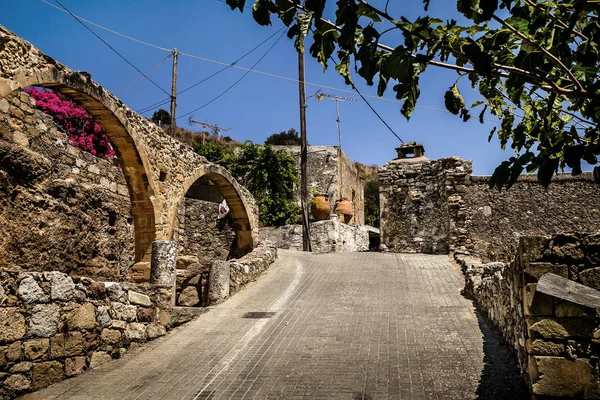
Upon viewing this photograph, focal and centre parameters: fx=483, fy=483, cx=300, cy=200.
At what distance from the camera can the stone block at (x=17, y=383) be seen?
4.78 m

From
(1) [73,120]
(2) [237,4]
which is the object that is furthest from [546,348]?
(1) [73,120]

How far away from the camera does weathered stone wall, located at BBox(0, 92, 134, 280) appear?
8.55 m

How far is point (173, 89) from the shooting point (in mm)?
24453

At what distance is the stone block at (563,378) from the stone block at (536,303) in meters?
0.37

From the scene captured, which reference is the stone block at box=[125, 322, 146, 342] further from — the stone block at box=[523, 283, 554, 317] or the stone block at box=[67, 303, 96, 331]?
the stone block at box=[523, 283, 554, 317]

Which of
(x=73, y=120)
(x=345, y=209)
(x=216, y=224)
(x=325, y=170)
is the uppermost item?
(x=73, y=120)

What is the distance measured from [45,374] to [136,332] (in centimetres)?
172

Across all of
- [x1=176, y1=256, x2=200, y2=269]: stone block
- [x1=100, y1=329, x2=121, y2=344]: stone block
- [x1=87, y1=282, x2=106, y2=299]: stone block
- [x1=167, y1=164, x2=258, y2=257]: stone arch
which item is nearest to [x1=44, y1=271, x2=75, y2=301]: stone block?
[x1=87, y1=282, x2=106, y2=299]: stone block

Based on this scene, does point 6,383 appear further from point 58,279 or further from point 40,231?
point 40,231

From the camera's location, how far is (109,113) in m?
8.83

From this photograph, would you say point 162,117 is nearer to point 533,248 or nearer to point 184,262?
point 184,262

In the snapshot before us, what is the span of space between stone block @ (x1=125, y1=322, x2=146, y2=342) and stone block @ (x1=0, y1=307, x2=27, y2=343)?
182cm

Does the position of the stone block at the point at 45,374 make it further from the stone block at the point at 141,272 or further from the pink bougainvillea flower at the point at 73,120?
the pink bougainvillea flower at the point at 73,120

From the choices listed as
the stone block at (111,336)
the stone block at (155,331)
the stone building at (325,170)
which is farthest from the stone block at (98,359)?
the stone building at (325,170)
